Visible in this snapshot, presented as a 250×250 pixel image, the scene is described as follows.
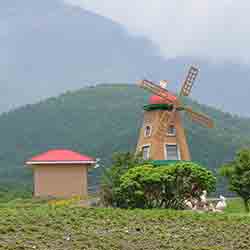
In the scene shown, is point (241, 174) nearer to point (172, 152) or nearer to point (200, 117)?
point (172, 152)

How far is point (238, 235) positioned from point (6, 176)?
61.3 meters

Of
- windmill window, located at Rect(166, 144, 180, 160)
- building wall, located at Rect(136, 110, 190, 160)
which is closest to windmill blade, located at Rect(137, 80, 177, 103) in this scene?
building wall, located at Rect(136, 110, 190, 160)

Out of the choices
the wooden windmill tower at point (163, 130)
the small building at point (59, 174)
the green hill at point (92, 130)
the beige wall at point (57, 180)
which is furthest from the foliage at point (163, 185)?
the green hill at point (92, 130)

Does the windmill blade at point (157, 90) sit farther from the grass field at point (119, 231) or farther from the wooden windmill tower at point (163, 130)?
the grass field at point (119, 231)

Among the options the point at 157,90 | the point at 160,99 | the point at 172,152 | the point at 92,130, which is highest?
the point at 92,130

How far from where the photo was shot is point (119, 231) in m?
14.8

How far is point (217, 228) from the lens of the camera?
16.3m

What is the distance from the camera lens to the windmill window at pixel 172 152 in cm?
3997

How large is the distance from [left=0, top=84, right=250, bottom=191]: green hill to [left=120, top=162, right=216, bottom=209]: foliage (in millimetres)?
43100

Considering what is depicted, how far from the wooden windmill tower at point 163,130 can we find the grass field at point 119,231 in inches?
806

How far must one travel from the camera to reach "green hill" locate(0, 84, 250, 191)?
77938 millimetres

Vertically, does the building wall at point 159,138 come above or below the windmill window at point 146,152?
above

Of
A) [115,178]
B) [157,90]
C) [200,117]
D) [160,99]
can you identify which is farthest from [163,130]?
[115,178]

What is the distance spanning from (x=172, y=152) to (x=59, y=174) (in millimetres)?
7030
